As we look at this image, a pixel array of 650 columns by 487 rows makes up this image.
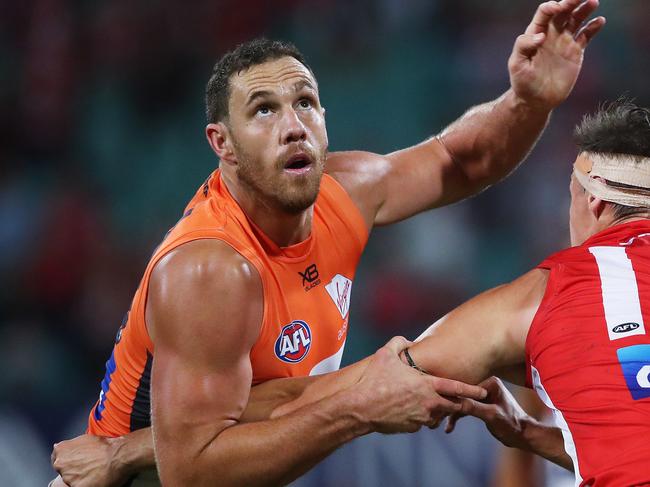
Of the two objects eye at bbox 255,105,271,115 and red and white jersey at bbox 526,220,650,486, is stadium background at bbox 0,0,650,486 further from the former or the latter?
red and white jersey at bbox 526,220,650,486

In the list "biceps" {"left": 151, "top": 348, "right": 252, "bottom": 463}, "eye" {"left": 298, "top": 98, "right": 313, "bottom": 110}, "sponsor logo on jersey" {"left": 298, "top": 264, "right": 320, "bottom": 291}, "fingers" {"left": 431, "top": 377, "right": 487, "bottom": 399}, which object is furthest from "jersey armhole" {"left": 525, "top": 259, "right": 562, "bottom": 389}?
"eye" {"left": 298, "top": 98, "right": 313, "bottom": 110}

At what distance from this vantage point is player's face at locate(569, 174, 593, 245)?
2945 millimetres

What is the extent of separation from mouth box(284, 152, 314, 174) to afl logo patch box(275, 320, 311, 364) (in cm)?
55

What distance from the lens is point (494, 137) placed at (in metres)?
4.02

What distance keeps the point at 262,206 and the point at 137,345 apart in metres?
0.69

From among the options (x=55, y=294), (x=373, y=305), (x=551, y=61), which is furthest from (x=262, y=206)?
(x=55, y=294)

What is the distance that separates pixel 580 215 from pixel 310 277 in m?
1.08

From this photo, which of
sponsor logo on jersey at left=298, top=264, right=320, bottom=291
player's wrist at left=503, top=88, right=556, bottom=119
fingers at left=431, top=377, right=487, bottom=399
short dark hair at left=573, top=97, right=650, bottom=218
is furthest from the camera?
player's wrist at left=503, top=88, right=556, bottom=119

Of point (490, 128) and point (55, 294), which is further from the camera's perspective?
point (55, 294)

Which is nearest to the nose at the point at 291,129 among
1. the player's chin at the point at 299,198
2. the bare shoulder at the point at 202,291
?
the player's chin at the point at 299,198

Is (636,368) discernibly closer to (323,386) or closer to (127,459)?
(323,386)

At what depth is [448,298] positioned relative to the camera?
6.50 m

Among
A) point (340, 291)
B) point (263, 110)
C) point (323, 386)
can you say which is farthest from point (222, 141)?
point (323, 386)

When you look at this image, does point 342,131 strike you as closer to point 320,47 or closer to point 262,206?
point 320,47
